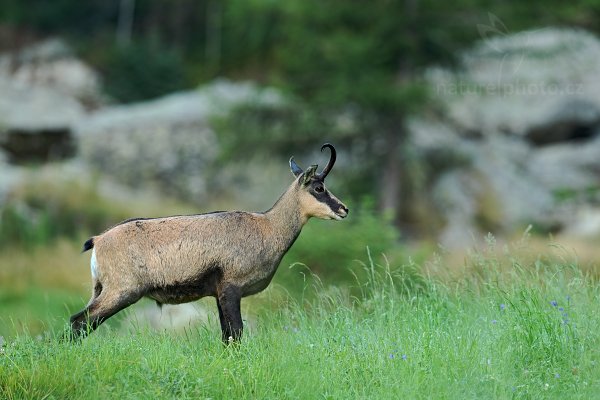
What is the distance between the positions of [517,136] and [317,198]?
20457mm

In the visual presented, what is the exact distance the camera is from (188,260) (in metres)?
8.55

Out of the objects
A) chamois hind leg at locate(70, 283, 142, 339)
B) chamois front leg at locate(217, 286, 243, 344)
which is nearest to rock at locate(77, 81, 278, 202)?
chamois front leg at locate(217, 286, 243, 344)

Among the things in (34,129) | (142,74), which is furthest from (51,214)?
(142,74)

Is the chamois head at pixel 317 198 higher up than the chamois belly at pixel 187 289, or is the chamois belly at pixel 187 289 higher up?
the chamois head at pixel 317 198

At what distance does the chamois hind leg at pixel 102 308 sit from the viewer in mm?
8344

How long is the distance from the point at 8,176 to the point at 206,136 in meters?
5.37

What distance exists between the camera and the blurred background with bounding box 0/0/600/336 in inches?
872

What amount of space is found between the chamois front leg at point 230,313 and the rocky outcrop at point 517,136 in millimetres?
14120

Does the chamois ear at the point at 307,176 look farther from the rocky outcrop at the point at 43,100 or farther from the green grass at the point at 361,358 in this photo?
the rocky outcrop at the point at 43,100

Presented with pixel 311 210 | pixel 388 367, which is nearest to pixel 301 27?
pixel 311 210

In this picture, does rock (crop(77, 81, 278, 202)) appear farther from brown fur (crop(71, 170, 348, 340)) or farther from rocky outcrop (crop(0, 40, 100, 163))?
brown fur (crop(71, 170, 348, 340))

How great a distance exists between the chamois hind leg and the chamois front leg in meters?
0.70

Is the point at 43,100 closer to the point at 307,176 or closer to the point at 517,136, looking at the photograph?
the point at 517,136

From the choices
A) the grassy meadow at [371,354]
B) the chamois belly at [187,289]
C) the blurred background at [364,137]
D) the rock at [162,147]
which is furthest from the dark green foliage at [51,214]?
the grassy meadow at [371,354]
